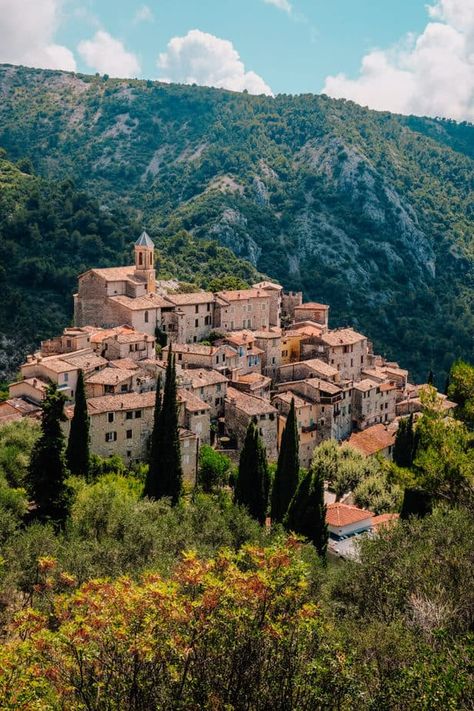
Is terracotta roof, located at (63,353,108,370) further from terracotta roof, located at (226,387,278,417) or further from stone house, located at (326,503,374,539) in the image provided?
stone house, located at (326,503,374,539)

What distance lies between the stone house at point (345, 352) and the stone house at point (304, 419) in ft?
26.0

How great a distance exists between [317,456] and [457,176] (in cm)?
14196

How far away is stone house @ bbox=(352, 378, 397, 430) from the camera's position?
2327 inches

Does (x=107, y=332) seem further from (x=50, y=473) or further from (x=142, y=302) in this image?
(x=50, y=473)

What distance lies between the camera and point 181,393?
46281 mm

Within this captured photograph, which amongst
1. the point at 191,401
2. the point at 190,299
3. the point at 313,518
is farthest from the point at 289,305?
the point at 313,518

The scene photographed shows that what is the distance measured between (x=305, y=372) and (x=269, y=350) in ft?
10.8

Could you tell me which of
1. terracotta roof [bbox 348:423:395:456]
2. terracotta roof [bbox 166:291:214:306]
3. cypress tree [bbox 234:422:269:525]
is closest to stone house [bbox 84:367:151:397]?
cypress tree [bbox 234:422:269:525]

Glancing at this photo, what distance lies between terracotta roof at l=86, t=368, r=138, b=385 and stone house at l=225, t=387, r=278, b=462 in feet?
23.6

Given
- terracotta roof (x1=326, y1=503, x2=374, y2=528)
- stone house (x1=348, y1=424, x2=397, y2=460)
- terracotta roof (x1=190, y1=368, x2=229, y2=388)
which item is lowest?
stone house (x1=348, y1=424, x2=397, y2=460)

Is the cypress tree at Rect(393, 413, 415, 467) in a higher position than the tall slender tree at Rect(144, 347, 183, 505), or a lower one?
lower

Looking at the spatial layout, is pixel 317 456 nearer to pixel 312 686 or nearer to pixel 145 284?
pixel 145 284

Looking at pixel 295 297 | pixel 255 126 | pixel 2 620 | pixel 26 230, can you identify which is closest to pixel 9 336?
pixel 26 230

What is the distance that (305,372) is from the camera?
190 ft
